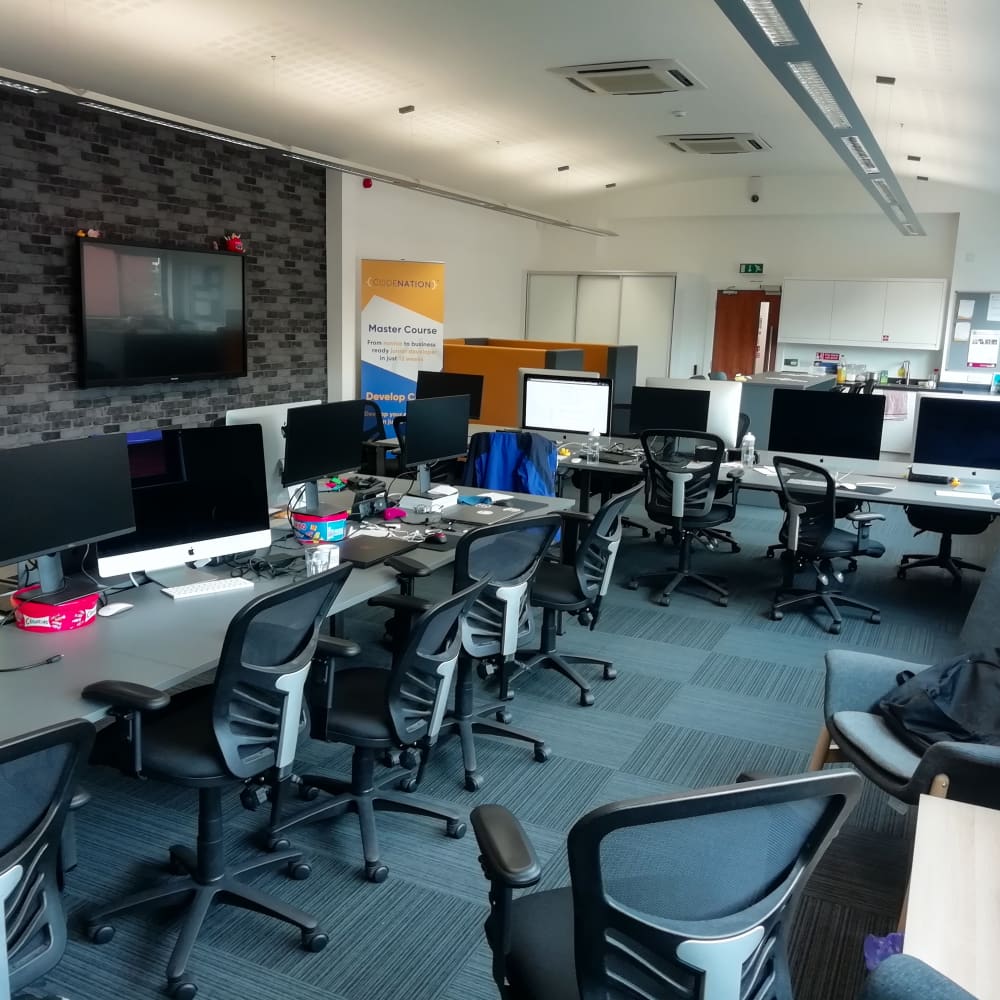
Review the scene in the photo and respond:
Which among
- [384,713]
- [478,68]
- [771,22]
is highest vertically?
[478,68]

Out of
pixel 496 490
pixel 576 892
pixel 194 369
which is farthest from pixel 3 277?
pixel 576 892

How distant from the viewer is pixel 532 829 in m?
2.99

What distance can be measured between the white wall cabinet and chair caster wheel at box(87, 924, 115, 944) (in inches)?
445

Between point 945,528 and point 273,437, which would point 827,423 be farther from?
point 273,437

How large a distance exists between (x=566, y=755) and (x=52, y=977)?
6.08ft

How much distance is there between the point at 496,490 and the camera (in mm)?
5012

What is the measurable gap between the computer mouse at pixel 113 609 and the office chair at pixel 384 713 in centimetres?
65

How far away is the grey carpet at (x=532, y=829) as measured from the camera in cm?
233

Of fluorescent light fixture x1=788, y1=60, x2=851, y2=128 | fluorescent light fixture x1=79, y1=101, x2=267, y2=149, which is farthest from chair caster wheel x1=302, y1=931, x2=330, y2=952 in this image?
fluorescent light fixture x1=79, y1=101, x2=267, y2=149

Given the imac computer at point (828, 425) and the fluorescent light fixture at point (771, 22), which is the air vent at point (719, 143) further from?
the fluorescent light fixture at point (771, 22)

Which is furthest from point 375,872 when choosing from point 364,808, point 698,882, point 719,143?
point 719,143

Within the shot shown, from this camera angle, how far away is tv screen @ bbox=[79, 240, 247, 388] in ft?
21.4

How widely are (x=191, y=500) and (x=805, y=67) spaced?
3.06 meters

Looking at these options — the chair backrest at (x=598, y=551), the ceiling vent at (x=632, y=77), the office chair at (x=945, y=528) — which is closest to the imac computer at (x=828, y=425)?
the office chair at (x=945, y=528)
